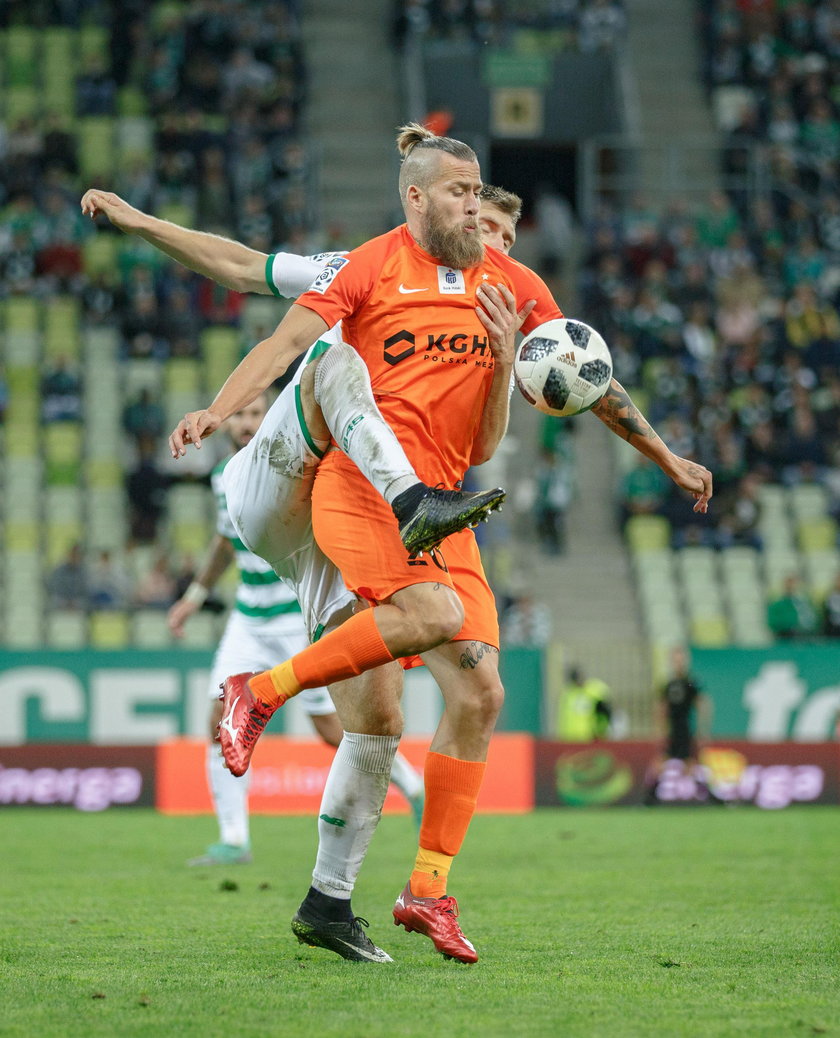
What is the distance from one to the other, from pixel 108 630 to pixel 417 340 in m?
13.9

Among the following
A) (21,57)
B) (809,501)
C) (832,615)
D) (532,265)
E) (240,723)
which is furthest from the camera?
(532,265)

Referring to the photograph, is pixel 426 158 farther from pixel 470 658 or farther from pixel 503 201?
pixel 470 658

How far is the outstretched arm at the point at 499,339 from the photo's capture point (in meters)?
6.03

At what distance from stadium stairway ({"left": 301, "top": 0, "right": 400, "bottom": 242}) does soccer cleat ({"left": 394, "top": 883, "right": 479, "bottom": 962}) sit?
776 inches

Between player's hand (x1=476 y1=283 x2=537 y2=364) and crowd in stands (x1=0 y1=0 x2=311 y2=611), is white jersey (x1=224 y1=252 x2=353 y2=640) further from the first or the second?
crowd in stands (x1=0 y1=0 x2=311 y2=611)

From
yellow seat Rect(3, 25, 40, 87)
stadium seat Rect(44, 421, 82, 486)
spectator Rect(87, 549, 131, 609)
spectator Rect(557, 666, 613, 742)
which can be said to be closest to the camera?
spectator Rect(557, 666, 613, 742)

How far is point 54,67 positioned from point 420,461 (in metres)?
21.8

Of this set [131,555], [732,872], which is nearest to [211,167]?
[131,555]

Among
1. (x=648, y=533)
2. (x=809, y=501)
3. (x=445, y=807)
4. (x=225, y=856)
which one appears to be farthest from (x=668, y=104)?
(x=445, y=807)

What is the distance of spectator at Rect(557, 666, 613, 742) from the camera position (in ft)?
60.4

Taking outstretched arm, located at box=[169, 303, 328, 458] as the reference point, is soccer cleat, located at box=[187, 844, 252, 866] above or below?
below

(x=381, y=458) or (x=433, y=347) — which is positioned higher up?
(x=433, y=347)

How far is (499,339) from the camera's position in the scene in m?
6.03

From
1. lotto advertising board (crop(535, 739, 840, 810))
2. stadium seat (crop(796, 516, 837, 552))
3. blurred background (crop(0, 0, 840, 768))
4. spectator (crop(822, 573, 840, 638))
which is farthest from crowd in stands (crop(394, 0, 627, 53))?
lotto advertising board (crop(535, 739, 840, 810))
